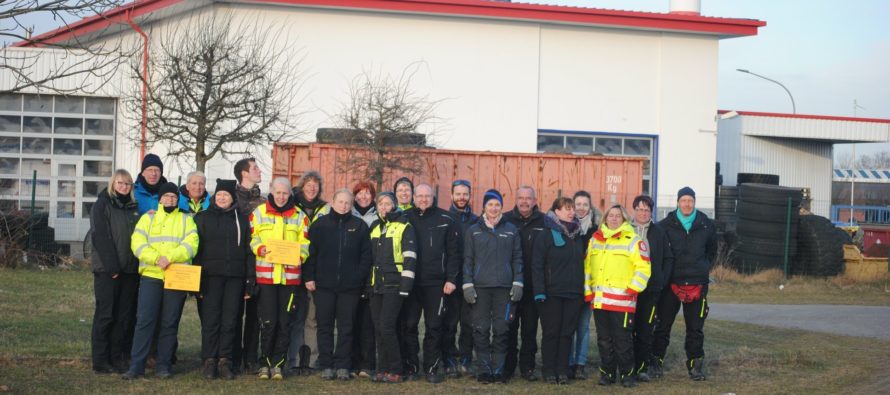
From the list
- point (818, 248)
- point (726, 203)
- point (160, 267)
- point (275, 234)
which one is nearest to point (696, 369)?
point (275, 234)

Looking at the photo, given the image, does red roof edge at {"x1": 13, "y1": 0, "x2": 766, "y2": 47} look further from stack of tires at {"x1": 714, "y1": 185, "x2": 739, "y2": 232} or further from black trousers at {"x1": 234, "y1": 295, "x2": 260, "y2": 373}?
black trousers at {"x1": 234, "y1": 295, "x2": 260, "y2": 373}

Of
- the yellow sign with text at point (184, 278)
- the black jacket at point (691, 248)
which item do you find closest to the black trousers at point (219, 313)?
the yellow sign with text at point (184, 278)

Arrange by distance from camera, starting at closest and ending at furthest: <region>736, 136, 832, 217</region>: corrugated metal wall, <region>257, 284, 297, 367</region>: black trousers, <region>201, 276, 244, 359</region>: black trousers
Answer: <region>201, 276, 244, 359</region>: black trousers
<region>257, 284, 297, 367</region>: black trousers
<region>736, 136, 832, 217</region>: corrugated metal wall

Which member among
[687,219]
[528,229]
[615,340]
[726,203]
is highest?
[726,203]

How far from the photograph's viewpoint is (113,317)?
9406 millimetres

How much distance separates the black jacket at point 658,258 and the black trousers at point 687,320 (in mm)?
281

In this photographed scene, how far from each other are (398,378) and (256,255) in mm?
1821

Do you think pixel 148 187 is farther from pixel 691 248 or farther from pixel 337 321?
pixel 691 248

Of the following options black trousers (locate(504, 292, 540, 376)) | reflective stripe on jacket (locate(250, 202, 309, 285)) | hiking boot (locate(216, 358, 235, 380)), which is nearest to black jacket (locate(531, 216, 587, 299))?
black trousers (locate(504, 292, 540, 376))

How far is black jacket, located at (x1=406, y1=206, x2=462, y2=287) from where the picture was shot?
9.76 meters

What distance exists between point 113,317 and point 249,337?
1.31 m

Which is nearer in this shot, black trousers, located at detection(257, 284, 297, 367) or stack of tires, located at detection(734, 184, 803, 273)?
black trousers, located at detection(257, 284, 297, 367)

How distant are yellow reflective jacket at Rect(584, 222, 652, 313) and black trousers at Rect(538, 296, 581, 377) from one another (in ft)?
0.88

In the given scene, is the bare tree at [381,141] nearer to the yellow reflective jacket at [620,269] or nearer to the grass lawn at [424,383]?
the grass lawn at [424,383]
